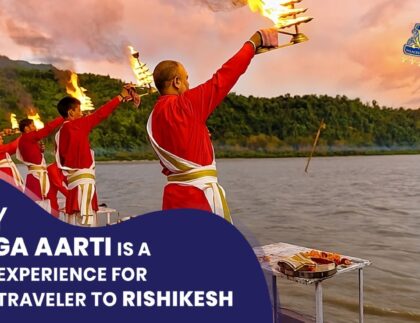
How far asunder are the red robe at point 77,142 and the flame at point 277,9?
1.51m

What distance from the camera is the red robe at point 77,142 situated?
12.2ft

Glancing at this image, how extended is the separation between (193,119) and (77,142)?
5.77ft

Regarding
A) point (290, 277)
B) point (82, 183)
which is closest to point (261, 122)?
point (82, 183)

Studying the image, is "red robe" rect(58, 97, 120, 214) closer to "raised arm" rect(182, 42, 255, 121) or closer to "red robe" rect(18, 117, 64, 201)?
"red robe" rect(18, 117, 64, 201)

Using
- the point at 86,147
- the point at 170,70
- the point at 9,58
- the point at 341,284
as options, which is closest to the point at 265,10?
the point at 170,70

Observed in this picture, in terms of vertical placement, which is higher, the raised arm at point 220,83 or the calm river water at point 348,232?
the raised arm at point 220,83

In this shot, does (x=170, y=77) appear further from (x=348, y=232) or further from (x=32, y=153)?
(x=348, y=232)

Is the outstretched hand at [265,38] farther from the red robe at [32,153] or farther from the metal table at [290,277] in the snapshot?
the red robe at [32,153]

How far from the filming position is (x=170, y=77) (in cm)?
232

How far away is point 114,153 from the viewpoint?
28047 mm

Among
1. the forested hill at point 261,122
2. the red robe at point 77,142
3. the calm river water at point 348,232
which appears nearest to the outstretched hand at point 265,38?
the calm river water at point 348,232

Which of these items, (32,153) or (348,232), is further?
(348,232)

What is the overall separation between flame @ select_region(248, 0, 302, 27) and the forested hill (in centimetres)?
2050

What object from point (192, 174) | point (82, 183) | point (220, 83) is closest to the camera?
point (220, 83)
